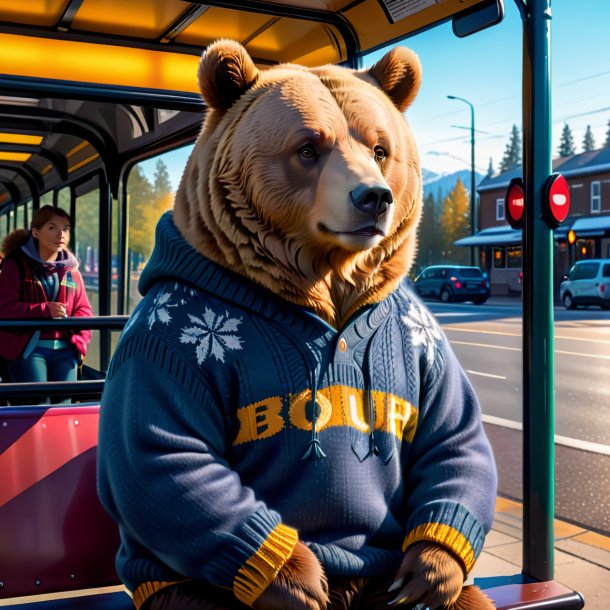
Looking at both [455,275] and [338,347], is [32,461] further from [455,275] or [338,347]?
[455,275]

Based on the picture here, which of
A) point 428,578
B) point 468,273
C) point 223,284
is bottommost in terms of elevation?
point 428,578

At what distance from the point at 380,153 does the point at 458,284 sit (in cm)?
2828

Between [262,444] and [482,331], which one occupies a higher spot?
[262,444]

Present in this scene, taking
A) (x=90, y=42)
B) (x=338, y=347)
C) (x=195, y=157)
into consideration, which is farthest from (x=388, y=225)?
(x=90, y=42)

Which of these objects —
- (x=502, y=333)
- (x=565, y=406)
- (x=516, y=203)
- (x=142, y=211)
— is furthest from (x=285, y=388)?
(x=502, y=333)

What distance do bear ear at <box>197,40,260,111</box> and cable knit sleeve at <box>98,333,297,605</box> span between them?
1.59 ft

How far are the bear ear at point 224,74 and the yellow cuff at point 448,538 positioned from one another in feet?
2.97

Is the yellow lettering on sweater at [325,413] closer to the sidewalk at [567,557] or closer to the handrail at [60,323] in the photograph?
the handrail at [60,323]

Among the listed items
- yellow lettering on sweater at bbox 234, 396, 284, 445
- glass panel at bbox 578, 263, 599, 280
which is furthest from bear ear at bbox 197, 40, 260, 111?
glass panel at bbox 578, 263, 599, 280

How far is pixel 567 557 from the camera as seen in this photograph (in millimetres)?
4059

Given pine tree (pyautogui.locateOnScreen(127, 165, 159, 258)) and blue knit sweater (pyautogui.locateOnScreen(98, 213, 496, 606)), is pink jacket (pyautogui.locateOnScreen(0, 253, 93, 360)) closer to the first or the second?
pine tree (pyautogui.locateOnScreen(127, 165, 159, 258))

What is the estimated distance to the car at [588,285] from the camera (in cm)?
2497

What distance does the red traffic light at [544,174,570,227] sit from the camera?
2.70 m

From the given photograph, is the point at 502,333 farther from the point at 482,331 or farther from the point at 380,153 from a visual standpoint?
the point at 380,153
